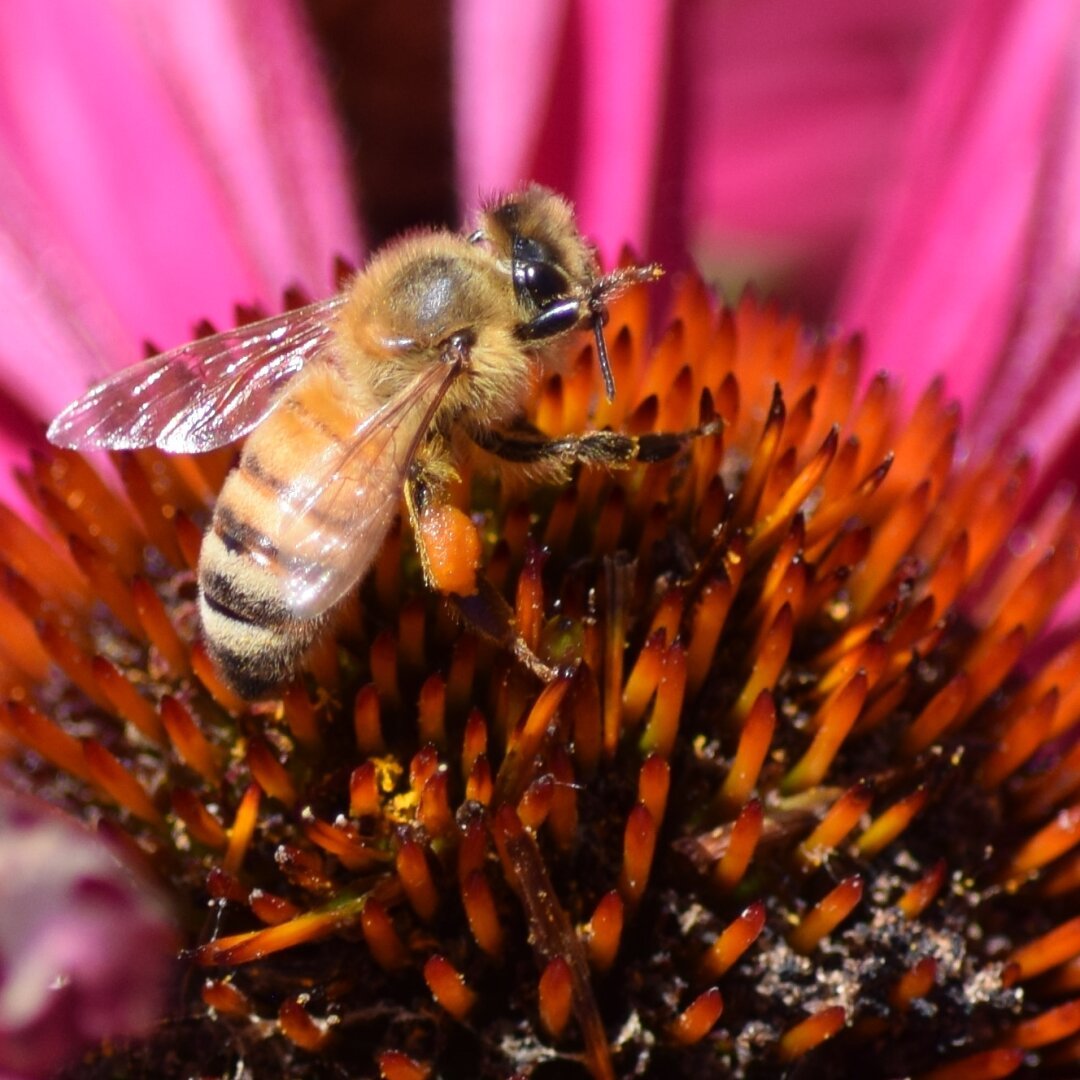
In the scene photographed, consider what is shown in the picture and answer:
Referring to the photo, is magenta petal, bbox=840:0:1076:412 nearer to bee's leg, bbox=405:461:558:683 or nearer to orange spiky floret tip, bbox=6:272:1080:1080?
orange spiky floret tip, bbox=6:272:1080:1080

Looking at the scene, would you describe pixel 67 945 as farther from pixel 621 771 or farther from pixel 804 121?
pixel 804 121

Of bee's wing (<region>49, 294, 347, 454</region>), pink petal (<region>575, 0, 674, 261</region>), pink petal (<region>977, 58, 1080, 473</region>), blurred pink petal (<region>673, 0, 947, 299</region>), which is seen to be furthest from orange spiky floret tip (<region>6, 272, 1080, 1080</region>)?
blurred pink petal (<region>673, 0, 947, 299</region>)

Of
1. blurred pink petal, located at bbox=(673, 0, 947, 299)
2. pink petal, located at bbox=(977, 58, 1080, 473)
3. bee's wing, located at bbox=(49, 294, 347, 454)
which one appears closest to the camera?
bee's wing, located at bbox=(49, 294, 347, 454)

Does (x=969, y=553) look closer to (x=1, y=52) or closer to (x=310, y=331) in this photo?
(x=310, y=331)

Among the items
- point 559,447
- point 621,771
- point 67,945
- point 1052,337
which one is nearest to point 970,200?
point 1052,337

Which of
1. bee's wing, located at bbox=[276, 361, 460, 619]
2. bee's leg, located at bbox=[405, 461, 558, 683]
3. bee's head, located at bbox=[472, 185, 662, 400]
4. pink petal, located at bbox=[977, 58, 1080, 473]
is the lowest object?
pink petal, located at bbox=[977, 58, 1080, 473]

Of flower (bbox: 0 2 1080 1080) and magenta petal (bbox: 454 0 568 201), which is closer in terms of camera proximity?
flower (bbox: 0 2 1080 1080)

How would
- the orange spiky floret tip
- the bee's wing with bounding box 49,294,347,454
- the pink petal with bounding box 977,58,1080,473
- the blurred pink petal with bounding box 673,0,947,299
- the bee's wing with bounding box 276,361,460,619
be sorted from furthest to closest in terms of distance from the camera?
the blurred pink petal with bounding box 673,0,947,299
the pink petal with bounding box 977,58,1080,473
the bee's wing with bounding box 49,294,347,454
the orange spiky floret tip
the bee's wing with bounding box 276,361,460,619
